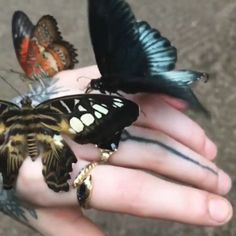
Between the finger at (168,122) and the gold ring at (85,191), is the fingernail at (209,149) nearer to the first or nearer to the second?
the finger at (168,122)

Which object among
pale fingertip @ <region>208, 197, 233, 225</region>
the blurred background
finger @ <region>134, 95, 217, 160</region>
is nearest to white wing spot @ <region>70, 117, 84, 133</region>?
finger @ <region>134, 95, 217, 160</region>

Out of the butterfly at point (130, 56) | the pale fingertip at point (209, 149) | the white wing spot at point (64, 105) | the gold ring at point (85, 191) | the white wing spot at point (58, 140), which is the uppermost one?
the butterfly at point (130, 56)

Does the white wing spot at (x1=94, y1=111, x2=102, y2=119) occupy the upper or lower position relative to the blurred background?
upper

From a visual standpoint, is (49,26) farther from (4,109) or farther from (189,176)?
(189,176)

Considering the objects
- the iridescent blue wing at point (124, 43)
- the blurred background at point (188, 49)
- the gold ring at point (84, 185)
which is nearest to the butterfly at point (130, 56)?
the iridescent blue wing at point (124, 43)

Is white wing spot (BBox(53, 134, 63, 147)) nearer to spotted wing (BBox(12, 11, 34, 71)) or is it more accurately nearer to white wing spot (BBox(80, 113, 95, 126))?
white wing spot (BBox(80, 113, 95, 126))

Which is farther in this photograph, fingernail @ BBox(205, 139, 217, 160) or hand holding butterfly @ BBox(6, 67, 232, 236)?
fingernail @ BBox(205, 139, 217, 160)

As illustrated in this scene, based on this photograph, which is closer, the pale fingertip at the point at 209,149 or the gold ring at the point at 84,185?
the gold ring at the point at 84,185

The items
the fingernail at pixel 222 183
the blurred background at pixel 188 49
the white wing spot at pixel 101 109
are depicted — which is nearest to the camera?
the white wing spot at pixel 101 109

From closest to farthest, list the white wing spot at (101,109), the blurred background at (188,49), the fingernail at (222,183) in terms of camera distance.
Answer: the white wing spot at (101,109), the fingernail at (222,183), the blurred background at (188,49)

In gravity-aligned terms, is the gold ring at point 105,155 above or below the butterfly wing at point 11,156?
above
